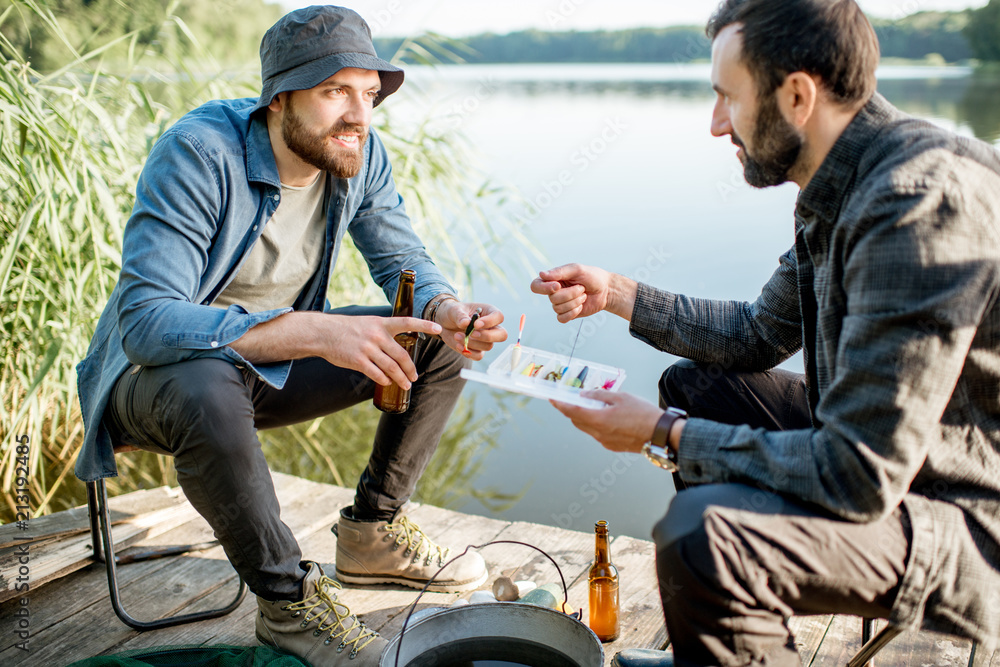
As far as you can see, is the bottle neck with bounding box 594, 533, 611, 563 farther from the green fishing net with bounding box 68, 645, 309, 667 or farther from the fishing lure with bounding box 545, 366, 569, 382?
the green fishing net with bounding box 68, 645, 309, 667

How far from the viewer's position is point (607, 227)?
6930 millimetres

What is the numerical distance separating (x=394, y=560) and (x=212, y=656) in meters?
0.55

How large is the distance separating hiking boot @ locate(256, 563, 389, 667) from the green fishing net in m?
0.03

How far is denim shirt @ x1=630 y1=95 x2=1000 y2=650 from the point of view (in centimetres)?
127

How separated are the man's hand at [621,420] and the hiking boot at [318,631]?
81cm

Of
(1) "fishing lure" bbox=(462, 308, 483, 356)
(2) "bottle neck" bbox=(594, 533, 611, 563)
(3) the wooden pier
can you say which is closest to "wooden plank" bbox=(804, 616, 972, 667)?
(3) the wooden pier

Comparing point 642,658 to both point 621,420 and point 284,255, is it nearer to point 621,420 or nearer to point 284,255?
point 621,420

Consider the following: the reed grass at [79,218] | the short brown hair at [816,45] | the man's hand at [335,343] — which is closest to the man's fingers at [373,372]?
the man's hand at [335,343]

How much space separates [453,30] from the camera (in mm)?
4141

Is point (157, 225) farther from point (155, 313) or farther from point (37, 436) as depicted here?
point (37, 436)

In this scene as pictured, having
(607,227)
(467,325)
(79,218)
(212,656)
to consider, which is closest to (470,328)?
(467,325)

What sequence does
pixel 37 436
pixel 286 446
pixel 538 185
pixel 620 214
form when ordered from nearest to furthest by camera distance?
1. pixel 37 436
2. pixel 286 446
3. pixel 538 185
4. pixel 620 214

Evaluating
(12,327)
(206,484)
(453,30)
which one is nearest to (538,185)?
(453,30)

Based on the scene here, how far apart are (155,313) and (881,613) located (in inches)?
62.6
